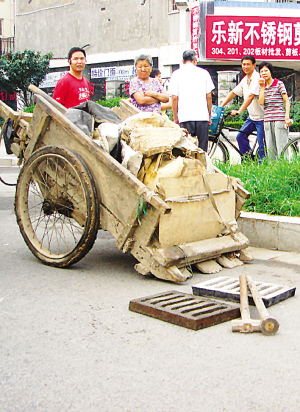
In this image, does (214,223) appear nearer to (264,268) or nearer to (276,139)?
(264,268)

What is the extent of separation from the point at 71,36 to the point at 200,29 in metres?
9.86

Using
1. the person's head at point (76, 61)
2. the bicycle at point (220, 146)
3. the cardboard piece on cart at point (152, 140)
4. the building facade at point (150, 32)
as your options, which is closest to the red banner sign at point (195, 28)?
the building facade at point (150, 32)

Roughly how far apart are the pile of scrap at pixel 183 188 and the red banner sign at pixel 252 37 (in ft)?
57.4

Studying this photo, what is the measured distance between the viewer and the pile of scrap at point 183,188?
416 centimetres

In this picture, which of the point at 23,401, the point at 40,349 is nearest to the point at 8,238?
the point at 40,349

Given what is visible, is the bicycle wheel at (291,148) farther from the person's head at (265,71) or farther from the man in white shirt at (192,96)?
the man in white shirt at (192,96)

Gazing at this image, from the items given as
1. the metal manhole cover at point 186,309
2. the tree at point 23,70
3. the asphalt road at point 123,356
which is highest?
the tree at point 23,70

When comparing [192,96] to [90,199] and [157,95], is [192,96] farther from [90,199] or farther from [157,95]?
[90,199]

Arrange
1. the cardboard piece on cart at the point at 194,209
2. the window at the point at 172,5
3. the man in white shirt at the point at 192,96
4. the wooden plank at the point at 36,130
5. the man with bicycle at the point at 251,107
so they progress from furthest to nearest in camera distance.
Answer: the window at the point at 172,5, the man with bicycle at the point at 251,107, the man in white shirt at the point at 192,96, the wooden plank at the point at 36,130, the cardboard piece on cart at the point at 194,209

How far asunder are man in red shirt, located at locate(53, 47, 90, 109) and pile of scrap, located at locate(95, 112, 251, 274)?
118 centimetres

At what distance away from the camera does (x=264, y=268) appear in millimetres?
4590

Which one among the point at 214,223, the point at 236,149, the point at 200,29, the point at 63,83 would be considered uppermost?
the point at 200,29

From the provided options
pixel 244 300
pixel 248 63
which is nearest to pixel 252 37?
pixel 248 63

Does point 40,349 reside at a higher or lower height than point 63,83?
lower
